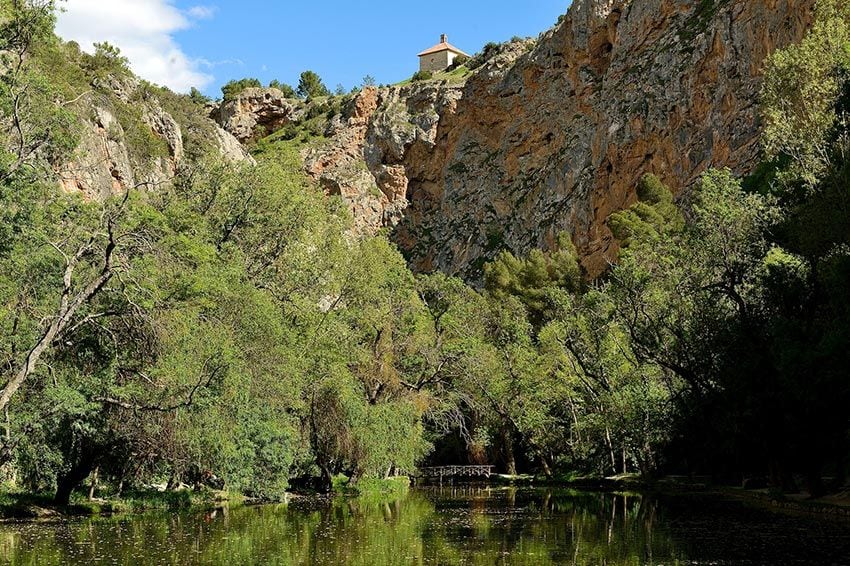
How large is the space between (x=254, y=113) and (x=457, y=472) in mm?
75452

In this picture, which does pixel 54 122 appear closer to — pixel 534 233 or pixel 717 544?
pixel 717 544

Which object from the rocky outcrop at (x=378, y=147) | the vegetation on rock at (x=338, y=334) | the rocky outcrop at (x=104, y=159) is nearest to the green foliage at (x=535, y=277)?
the vegetation on rock at (x=338, y=334)

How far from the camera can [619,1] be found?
95.4m

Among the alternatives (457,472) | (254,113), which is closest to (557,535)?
(457,472)

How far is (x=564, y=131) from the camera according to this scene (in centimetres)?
9975

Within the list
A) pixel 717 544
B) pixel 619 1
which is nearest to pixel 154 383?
pixel 717 544

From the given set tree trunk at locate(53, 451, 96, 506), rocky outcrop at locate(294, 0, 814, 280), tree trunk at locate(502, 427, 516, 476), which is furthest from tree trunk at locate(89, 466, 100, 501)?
rocky outcrop at locate(294, 0, 814, 280)

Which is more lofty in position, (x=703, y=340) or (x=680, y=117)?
(x=680, y=117)

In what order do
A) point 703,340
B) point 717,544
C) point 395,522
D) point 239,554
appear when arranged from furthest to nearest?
1. point 703,340
2. point 395,522
3. point 717,544
4. point 239,554

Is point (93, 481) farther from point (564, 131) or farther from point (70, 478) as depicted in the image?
point (564, 131)

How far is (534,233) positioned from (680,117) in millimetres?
21883

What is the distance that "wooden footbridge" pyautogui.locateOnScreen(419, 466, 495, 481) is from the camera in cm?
6078

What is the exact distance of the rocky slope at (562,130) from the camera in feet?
248

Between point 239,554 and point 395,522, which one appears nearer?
point 239,554
